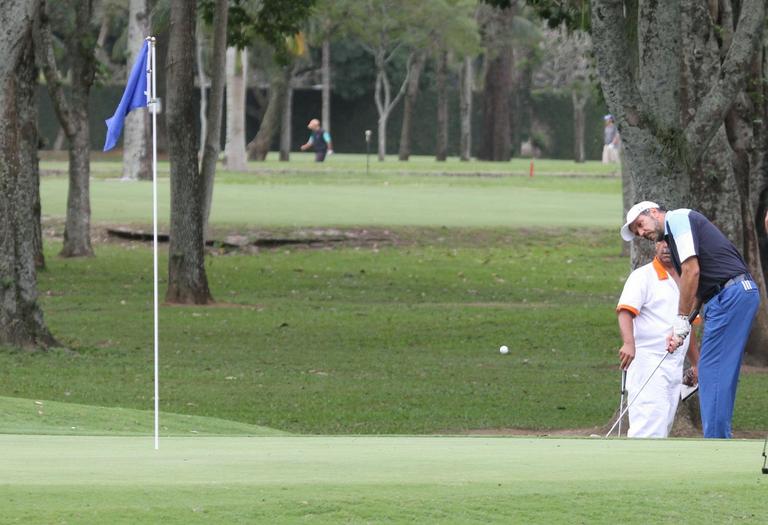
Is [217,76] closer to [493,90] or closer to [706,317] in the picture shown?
[706,317]

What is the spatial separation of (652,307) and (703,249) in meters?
0.66

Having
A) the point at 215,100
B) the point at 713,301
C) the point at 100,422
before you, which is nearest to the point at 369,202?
the point at 215,100

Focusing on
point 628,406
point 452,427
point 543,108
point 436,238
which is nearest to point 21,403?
point 452,427

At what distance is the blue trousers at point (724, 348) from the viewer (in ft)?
37.7

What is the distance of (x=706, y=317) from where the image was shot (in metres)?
11.7

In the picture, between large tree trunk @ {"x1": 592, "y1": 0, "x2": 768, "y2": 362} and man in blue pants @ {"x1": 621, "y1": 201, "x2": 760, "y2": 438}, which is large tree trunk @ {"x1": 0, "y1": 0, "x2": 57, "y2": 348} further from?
man in blue pants @ {"x1": 621, "y1": 201, "x2": 760, "y2": 438}

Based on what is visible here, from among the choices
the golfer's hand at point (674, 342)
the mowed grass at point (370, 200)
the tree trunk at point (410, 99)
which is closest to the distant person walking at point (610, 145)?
the tree trunk at point (410, 99)

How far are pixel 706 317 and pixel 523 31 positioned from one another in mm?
66431

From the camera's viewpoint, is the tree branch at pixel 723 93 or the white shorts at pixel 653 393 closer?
the white shorts at pixel 653 393

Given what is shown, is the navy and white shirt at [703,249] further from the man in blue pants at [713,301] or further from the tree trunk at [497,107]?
the tree trunk at [497,107]

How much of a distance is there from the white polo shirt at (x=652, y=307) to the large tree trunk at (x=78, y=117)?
54.5 feet

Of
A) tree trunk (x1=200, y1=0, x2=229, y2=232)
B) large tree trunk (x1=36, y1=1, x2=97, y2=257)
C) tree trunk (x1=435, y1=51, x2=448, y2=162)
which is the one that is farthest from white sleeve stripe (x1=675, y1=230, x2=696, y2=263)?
tree trunk (x1=435, y1=51, x2=448, y2=162)

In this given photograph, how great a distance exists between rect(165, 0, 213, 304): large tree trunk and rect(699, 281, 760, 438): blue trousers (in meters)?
11.5

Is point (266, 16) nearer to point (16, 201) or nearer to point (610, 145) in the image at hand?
point (16, 201)
